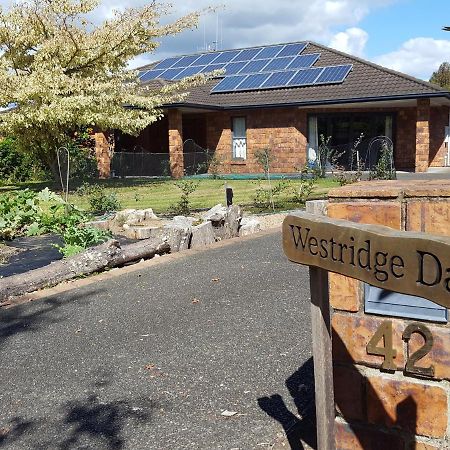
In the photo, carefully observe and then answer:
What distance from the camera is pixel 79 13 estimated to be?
1711 centimetres

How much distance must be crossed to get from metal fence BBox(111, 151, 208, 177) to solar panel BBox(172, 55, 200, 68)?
721 centimetres

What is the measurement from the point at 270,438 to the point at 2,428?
1.49 meters

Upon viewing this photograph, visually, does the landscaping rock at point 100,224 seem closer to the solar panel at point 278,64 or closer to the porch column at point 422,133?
the porch column at point 422,133

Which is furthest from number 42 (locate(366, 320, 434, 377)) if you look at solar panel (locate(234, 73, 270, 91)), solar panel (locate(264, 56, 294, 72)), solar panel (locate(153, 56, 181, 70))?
solar panel (locate(153, 56, 181, 70))

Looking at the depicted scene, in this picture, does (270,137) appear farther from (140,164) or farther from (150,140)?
(150,140)

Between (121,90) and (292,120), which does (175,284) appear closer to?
(121,90)

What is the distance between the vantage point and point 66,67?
57.1ft

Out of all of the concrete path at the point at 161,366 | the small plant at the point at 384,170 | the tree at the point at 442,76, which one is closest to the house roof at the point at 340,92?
the small plant at the point at 384,170

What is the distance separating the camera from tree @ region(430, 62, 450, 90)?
51469 millimetres

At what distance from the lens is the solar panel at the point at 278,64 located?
26.7m

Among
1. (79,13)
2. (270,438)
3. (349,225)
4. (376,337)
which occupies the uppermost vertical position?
(79,13)

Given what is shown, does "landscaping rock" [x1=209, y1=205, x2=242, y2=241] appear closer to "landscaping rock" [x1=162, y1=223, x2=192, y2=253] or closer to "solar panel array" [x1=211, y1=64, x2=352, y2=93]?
"landscaping rock" [x1=162, y1=223, x2=192, y2=253]

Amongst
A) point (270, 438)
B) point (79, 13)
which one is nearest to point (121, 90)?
point (79, 13)

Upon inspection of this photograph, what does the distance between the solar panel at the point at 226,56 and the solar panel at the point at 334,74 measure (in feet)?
20.0
